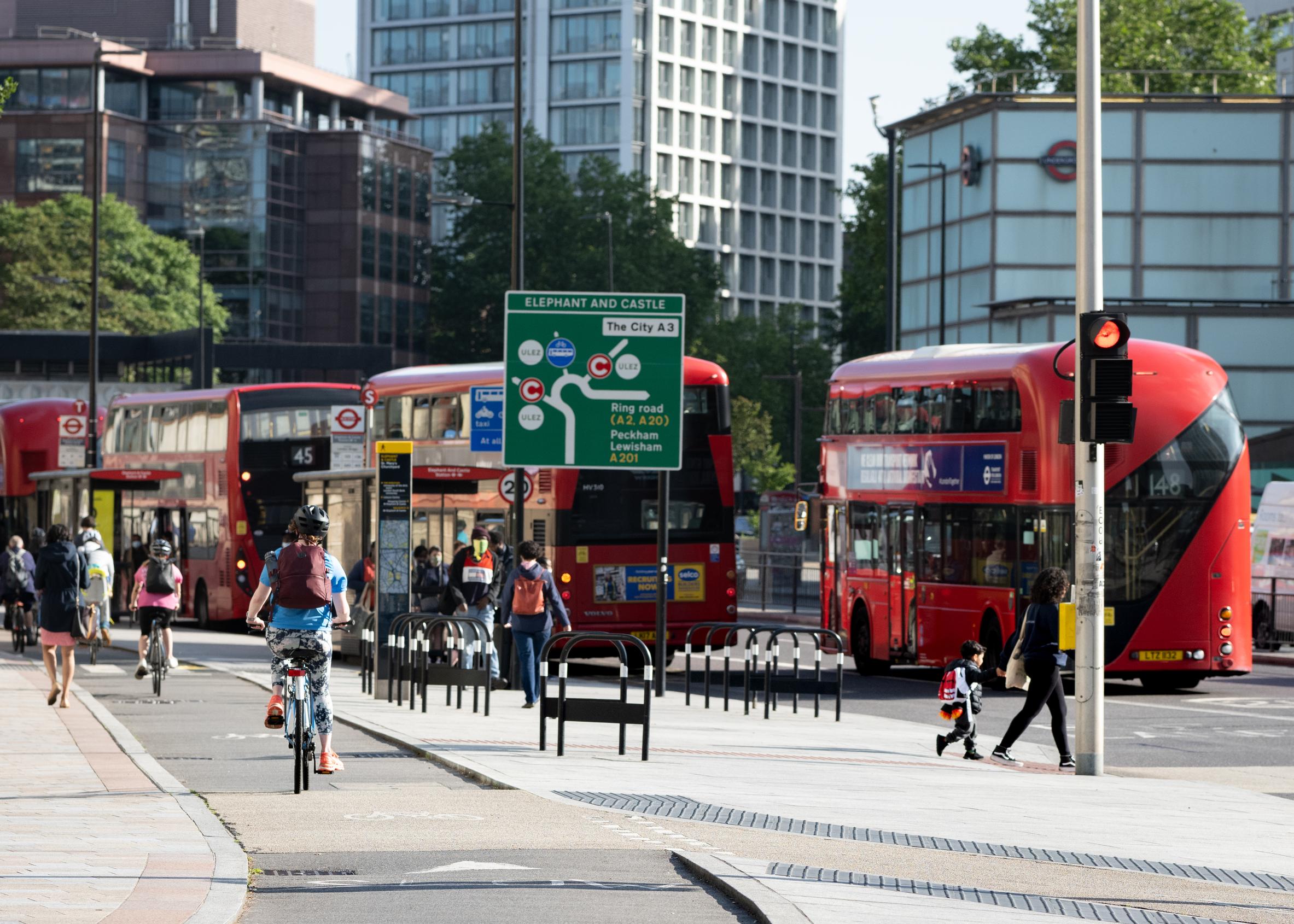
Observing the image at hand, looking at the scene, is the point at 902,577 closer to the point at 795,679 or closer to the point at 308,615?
the point at 795,679

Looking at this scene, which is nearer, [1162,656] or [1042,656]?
[1042,656]

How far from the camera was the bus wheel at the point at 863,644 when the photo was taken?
94.3 feet

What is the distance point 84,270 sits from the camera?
94312 mm

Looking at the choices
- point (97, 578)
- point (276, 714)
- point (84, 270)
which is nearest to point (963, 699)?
point (276, 714)

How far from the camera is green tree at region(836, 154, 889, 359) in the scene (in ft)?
246

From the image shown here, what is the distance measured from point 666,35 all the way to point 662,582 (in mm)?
121360

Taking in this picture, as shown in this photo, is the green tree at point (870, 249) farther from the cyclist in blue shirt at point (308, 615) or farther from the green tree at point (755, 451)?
the cyclist in blue shirt at point (308, 615)

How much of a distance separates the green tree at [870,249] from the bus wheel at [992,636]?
46.7m

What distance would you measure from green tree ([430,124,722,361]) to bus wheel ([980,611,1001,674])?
73213mm

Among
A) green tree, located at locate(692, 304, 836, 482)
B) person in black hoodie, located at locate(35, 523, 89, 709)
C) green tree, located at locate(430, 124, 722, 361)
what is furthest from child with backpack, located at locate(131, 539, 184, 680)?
green tree, located at locate(430, 124, 722, 361)

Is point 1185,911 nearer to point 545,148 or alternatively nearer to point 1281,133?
point 1281,133

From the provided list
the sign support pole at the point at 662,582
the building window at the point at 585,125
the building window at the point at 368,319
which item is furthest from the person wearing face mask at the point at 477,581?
the building window at the point at 585,125

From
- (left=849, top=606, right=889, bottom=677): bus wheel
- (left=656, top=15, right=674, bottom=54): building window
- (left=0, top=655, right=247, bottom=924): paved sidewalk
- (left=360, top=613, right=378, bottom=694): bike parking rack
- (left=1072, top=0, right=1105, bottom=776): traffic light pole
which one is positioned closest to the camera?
(left=0, top=655, right=247, bottom=924): paved sidewalk

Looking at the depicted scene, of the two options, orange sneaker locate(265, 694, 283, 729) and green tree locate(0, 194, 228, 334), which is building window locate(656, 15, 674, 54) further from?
orange sneaker locate(265, 694, 283, 729)
